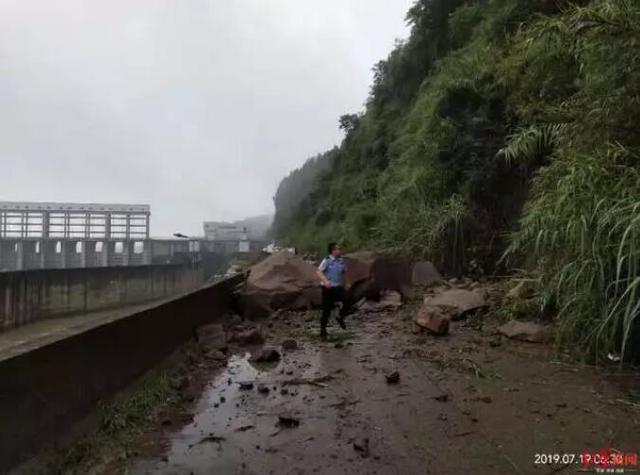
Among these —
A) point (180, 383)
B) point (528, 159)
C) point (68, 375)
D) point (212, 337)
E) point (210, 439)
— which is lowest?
point (210, 439)

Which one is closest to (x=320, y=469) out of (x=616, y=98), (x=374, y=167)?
(x=616, y=98)

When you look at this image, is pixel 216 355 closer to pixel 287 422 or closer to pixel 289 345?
pixel 289 345

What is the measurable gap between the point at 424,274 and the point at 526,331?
233 inches

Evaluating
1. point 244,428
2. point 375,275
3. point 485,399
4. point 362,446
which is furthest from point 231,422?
point 375,275

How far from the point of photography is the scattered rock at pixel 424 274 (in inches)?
520

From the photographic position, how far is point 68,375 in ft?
15.2

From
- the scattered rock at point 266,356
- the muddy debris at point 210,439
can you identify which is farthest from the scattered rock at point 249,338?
the muddy debris at point 210,439

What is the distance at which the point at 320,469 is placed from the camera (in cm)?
408

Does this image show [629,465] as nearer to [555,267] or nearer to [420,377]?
[420,377]

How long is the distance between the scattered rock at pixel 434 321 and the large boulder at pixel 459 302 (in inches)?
13.5

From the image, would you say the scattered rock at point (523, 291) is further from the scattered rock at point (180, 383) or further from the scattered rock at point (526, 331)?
the scattered rock at point (180, 383)

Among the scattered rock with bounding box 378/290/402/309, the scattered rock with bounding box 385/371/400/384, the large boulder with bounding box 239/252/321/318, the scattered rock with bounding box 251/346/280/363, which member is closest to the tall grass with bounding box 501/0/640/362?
the scattered rock with bounding box 385/371/400/384

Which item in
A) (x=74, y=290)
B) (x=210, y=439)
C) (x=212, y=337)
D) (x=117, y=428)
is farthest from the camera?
(x=74, y=290)

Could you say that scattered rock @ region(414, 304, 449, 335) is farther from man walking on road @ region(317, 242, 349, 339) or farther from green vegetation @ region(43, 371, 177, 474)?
green vegetation @ region(43, 371, 177, 474)
